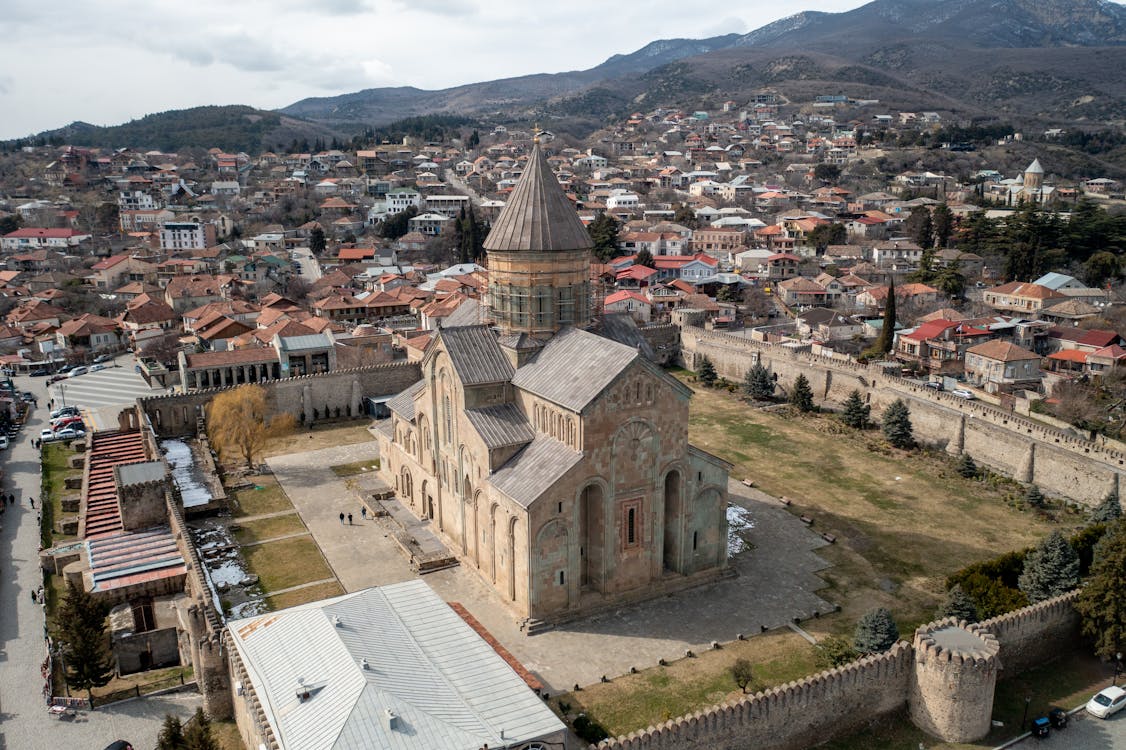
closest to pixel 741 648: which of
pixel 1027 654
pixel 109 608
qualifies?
pixel 1027 654

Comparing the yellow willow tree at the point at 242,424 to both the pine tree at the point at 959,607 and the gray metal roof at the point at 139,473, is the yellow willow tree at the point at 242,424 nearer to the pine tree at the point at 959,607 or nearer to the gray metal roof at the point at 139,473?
the gray metal roof at the point at 139,473

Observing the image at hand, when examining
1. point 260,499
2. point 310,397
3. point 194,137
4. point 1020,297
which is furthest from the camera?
point 194,137

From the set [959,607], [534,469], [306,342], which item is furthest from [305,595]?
[306,342]

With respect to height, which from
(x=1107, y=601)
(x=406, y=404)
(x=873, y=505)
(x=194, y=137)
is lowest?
(x=873, y=505)

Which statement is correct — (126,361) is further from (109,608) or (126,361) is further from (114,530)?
(109,608)

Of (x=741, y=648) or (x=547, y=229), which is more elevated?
(x=547, y=229)

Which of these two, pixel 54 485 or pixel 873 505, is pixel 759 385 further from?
pixel 54 485

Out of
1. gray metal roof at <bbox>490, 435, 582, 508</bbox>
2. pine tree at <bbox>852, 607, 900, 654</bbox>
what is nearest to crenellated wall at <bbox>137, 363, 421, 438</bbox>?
gray metal roof at <bbox>490, 435, 582, 508</bbox>
